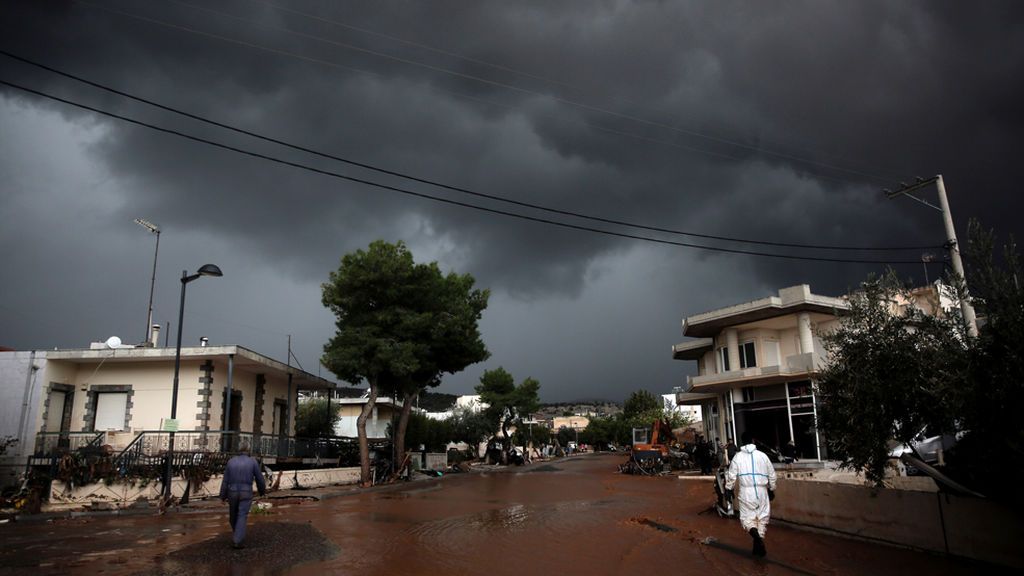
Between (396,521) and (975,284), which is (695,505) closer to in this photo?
(396,521)

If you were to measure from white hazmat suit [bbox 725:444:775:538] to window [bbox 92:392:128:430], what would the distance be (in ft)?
78.4

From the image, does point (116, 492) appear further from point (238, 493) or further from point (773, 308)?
point (773, 308)

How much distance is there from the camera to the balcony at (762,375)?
3234 centimetres

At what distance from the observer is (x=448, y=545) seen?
448 inches

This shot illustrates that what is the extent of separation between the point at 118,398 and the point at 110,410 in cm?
55

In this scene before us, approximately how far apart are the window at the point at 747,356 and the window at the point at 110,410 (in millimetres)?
29730

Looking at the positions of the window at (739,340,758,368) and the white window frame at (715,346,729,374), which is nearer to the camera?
the window at (739,340,758,368)

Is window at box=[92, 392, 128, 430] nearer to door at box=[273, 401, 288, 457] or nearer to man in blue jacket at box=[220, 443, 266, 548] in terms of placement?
door at box=[273, 401, 288, 457]

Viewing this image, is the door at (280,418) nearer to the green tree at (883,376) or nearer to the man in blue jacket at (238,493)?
the man in blue jacket at (238,493)

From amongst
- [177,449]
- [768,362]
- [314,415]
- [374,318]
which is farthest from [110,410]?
[768,362]

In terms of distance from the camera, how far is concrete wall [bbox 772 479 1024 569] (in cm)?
785

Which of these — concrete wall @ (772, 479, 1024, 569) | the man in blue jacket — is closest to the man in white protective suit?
concrete wall @ (772, 479, 1024, 569)

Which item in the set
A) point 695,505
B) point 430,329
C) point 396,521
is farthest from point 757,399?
point 396,521

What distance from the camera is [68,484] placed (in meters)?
18.3
